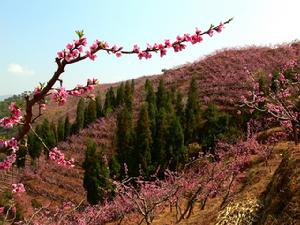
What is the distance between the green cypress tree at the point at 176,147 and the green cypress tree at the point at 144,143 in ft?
7.24

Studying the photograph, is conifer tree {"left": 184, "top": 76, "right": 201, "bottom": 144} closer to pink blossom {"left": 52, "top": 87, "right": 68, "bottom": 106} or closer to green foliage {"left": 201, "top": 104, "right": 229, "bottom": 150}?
green foliage {"left": 201, "top": 104, "right": 229, "bottom": 150}

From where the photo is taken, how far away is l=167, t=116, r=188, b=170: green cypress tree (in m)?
36.5

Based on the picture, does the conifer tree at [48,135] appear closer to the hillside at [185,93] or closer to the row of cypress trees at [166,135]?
the hillside at [185,93]

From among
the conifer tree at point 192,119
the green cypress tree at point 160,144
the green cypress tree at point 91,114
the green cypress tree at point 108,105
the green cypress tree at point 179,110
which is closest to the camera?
the green cypress tree at point 160,144

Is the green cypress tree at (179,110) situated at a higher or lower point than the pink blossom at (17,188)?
lower

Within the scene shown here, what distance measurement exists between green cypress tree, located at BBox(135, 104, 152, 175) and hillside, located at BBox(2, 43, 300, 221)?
1119 centimetres

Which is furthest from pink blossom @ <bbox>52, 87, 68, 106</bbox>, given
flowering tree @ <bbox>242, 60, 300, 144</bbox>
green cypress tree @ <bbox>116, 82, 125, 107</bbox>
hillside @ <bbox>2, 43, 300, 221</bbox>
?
green cypress tree @ <bbox>116, 82, 125, 107</bbox>

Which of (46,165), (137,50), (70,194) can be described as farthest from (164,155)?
(137,50)

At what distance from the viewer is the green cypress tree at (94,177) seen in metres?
34.0

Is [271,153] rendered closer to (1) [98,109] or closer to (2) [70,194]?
(2) [70,194]

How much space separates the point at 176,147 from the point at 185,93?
60.6ft

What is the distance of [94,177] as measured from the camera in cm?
3522

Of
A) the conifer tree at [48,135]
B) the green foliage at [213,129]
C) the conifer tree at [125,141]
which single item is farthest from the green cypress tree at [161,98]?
Answer: the conifer tree at [48,135]

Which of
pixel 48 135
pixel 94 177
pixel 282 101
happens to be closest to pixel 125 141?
pixel 94 177
